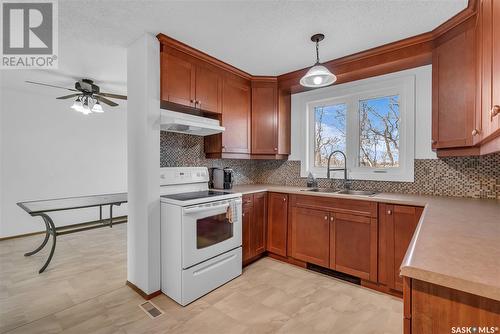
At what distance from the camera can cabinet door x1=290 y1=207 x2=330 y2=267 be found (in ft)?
8.44

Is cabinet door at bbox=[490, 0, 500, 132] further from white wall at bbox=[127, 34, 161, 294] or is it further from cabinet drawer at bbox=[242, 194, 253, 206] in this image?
white wall at bbox=[127, 34, 161, 294]

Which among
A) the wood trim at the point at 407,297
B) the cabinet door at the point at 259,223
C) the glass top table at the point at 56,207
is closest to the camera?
the wood trim at the point at 407,297

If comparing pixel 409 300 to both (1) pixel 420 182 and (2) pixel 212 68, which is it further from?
(2) pixel 212 68

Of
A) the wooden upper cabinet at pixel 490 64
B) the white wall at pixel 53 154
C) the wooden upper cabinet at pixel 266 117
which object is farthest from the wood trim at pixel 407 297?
the white wall at pixel 53 154

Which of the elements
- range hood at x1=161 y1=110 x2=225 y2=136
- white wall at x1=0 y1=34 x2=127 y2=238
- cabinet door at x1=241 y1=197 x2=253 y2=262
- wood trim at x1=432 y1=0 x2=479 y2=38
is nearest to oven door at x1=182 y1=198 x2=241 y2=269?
cabinet door at x1=241 y1=197 x2=253 y2=262

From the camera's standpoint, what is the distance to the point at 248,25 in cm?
204

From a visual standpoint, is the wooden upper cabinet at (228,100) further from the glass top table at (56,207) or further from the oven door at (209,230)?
the glass top table at (56,207)

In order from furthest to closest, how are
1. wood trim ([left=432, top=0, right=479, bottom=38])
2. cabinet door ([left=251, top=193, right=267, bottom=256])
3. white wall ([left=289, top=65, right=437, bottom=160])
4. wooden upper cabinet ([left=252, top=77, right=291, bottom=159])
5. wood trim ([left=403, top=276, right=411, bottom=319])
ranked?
wooden upper cabinet ([left=252, top=77, right=291, bottom=159]), cabinet door ([left=251, top=193, right=267, bottom=256]), white wall ([left=289, top=65, right=437, bottom=160]), wood trim ([left=432, top=0, right=479, bottom=38]), wood trim ([left=403, top=276, right=411, bottom=319])

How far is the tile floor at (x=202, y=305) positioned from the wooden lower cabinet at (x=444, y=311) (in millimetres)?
1249

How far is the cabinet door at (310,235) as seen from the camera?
2572 millimetres

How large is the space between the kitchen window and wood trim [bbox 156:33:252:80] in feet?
3.28

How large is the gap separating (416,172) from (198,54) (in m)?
2.75

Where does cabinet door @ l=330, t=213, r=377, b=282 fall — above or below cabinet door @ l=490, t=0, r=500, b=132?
below

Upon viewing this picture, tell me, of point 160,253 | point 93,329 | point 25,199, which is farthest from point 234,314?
point 25,199
